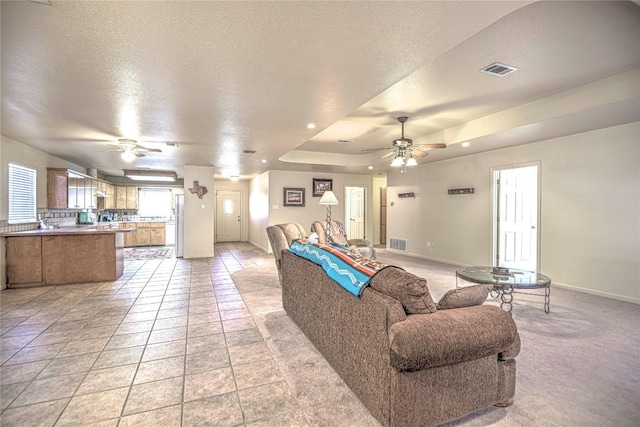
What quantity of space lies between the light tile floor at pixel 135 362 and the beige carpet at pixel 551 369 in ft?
0.59

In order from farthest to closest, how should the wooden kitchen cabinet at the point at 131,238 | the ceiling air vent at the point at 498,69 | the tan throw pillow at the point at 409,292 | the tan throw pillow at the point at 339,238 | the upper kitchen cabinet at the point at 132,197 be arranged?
the upper kitchen cabinet at the point at 132,197, the wooden kitchen cabinet at the point at 131,238, the tan throw pillow at the point at 339,238, the ceiling air vent at the point at 498,69, the tan throw pillow at the point at 409,292

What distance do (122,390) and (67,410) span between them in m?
0.28

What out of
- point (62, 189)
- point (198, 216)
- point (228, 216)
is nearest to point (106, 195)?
point (62, 189)

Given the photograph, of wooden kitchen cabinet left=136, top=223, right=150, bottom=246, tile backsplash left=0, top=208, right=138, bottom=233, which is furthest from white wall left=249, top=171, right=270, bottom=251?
tile backsplash left=0, top=208, right=138, bottom=233

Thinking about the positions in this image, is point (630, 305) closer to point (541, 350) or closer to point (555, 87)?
point (541, 350)

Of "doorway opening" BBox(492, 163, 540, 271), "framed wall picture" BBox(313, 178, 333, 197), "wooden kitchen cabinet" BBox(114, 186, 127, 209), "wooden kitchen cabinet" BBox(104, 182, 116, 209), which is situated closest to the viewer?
"doorway opening" BBox(492, 163, 540, 271)

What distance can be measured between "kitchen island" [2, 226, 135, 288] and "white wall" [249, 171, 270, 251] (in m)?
3.60

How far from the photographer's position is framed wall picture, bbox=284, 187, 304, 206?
805 cm

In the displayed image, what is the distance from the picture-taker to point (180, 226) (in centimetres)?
736

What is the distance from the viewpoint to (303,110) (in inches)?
127

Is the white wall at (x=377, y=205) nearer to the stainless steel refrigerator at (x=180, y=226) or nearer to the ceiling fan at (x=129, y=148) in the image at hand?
the stainless steel refrigerator at (x=180, y=226)

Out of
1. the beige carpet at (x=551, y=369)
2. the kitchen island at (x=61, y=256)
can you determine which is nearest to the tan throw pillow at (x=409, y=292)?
the beige carpet at (x=551, y=369)

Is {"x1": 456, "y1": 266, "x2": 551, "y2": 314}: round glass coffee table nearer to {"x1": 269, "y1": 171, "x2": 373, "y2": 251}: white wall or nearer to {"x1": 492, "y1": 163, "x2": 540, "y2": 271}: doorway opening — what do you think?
{"x1": 492, "y1": 163, "x2": 540, "y2": 271}: doorway opening

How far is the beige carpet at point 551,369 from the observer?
1.75 m
